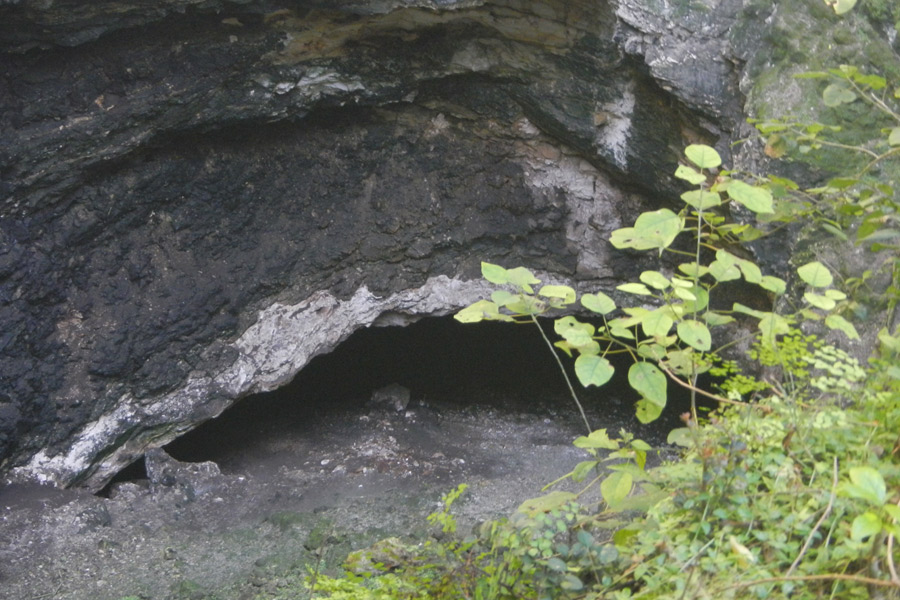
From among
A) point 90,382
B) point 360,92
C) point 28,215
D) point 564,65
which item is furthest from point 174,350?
point 564,65

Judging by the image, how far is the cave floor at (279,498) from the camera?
2783 millimetres

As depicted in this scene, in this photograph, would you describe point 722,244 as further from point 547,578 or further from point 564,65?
point 547,578

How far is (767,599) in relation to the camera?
1.33m

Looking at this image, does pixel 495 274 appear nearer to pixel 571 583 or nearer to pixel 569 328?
pixel 569 328

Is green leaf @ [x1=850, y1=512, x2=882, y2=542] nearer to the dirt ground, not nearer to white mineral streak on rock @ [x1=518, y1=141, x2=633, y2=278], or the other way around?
the dirt ground

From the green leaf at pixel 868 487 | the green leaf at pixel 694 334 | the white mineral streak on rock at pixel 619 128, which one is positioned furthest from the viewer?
the white mineral streak on rock at pixel 619 128

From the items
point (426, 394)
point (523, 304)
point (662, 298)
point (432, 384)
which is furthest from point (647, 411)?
point (432, 384)

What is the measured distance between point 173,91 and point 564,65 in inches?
68.5

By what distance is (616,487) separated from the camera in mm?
1520

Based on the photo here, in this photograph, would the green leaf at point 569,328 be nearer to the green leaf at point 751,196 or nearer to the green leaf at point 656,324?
the green leaf at point 656,324

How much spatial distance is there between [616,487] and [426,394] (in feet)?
10.7

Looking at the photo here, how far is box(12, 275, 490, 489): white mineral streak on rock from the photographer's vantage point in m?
3.36

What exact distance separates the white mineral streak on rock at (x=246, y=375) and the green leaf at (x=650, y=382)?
2.64m

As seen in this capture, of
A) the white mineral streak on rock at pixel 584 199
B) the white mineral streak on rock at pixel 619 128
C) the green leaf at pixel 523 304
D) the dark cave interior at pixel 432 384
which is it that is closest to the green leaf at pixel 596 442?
the green leaf at pixel 523 304
